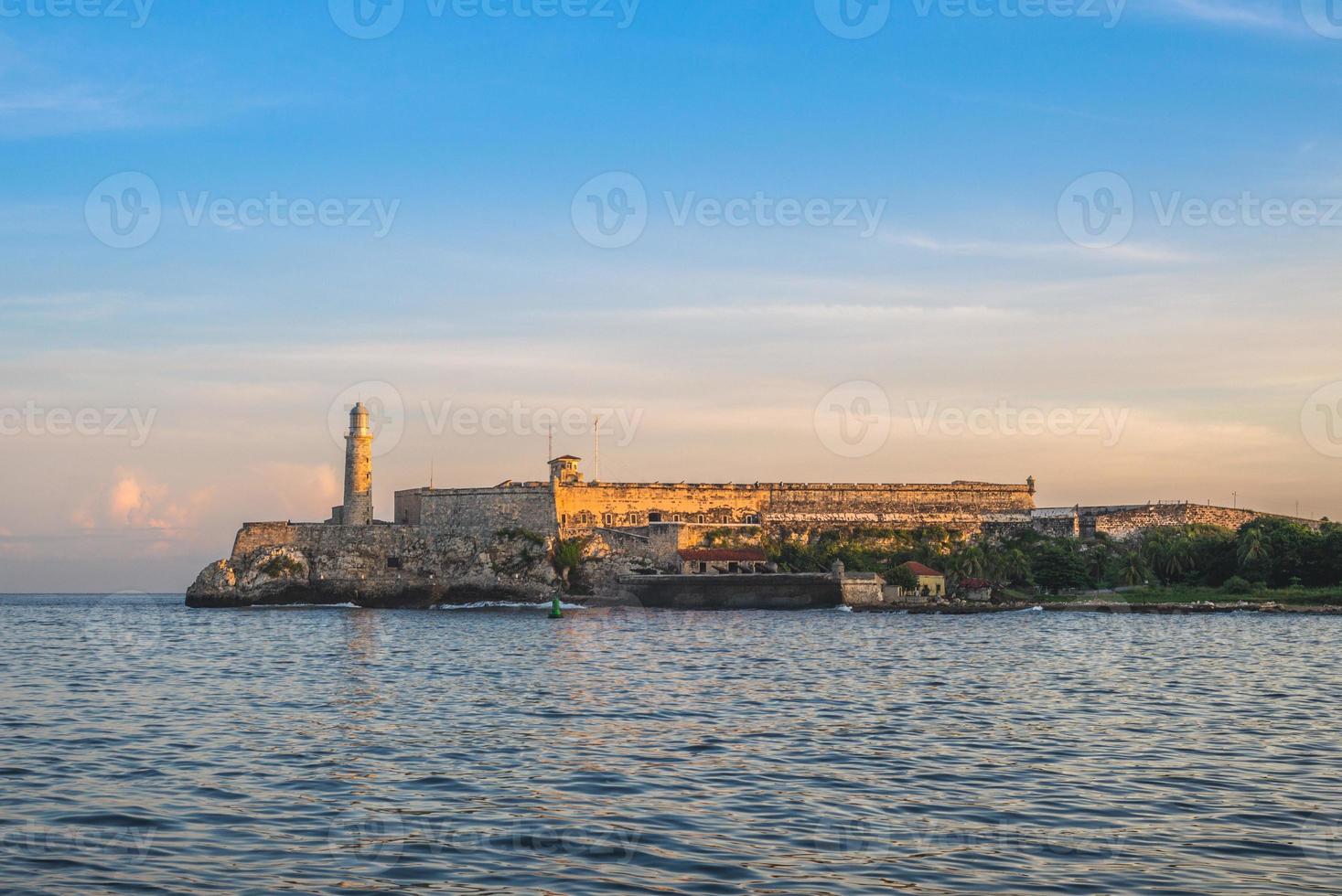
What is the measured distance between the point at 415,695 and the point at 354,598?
193 feet

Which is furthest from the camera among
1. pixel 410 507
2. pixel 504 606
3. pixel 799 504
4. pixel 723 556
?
pixel 799 504

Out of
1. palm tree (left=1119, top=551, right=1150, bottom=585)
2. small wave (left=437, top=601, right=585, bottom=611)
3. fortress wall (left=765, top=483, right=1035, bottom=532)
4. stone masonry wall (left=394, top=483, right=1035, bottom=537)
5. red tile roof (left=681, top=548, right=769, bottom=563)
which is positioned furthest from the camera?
fortress wall (left=765, top=483, right=1035, bottom=532)

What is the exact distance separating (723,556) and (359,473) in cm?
2481

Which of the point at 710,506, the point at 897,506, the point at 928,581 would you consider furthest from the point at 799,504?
the point at 928,581

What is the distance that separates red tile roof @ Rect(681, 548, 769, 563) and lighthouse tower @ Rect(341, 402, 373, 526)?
2151cm

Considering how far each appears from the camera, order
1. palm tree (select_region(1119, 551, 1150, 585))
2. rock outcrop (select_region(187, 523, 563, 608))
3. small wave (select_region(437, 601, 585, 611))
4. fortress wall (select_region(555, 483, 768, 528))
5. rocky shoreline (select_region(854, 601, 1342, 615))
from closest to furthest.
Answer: rocky shoreline (select_region(854, 601, 1342, 615))
small wave (select_region(437, 601, 585, 611))
palm tree (select_region(1119, 551, 1150, 585))
rock outcrop (select_region(187, 523, 563, 608))
fortress wall (select_region(555, 483, 768, 528))

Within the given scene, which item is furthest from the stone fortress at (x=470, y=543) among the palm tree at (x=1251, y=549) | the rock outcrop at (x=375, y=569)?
the palm tree at (x=1251, y=549)

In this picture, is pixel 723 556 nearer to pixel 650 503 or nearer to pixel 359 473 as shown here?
pixel 650 503

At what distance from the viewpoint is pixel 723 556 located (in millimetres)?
82562

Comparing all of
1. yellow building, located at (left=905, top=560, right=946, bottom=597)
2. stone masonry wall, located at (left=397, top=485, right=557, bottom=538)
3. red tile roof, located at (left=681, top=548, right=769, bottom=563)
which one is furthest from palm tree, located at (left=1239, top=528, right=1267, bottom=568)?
stone masonry wall, located at (left=397, top=485, right=557, bottom=538)

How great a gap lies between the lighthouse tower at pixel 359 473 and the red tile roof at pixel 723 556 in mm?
21512

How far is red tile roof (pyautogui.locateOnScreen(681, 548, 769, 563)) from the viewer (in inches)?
3219

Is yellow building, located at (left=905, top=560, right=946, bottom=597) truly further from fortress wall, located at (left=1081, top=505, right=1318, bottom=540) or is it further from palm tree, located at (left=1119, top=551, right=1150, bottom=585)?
fortress wall, located at (left=1081, top=505, right=1318, bottom=540)

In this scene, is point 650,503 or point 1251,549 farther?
point 650,503
